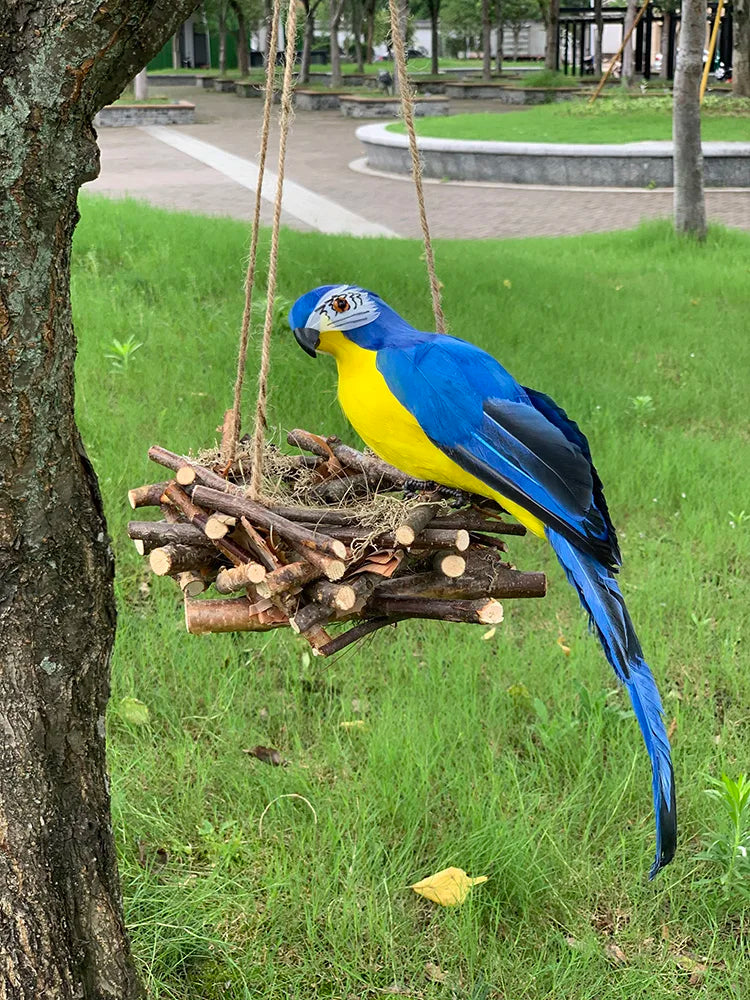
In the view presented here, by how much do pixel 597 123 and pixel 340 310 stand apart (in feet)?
58.8

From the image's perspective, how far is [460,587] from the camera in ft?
6.52

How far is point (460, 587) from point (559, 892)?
115 cm

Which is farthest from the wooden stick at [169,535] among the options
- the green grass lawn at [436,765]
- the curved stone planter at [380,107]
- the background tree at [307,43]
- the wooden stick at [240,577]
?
the curved stone planter at [380,107]

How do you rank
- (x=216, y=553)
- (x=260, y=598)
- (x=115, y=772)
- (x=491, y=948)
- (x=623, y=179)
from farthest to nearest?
(x=623, y=179)
(x=115, y=772)
(x=491, y=948)
(x=216, y=553)
(x=260, y=598)

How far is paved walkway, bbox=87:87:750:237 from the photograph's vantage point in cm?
1204

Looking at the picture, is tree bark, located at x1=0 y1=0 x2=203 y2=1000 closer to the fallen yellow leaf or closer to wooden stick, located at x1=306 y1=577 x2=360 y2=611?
wooden stick, located at x1=306 y1=577 x2=360 y2=611

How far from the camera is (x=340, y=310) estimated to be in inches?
77.2

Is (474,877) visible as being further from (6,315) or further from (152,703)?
(6,315)

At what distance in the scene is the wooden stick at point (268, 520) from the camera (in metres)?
1.85

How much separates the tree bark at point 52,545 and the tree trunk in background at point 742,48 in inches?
840

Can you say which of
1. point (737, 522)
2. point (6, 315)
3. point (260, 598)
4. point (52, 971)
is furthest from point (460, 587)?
point (737, 522)

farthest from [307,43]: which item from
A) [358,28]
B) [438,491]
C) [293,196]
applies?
[438,491]

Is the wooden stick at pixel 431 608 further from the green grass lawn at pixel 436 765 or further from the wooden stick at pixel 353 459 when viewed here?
the green grass lawn at pixel 436 765

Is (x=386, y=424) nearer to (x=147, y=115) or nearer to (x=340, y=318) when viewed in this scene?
(x=340, y=318)
